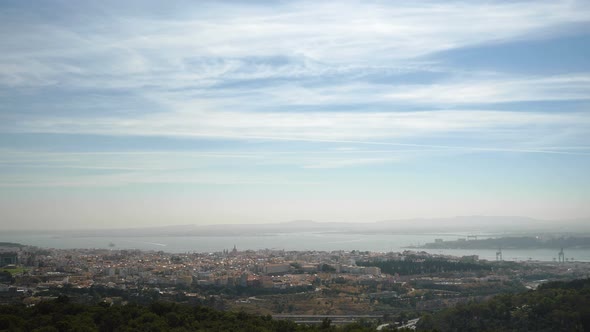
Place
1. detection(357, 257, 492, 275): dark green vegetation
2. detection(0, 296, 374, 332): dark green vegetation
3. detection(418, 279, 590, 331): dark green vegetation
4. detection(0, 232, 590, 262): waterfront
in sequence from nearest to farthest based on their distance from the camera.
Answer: detection(0, 296, 374, 332): dark green vegetation < detection(418, 279, 590, 331): dark green vegetation < detection(357, 257, 492, 275): dark green vegetation < detection(0, 232, 590, 262): waterfront

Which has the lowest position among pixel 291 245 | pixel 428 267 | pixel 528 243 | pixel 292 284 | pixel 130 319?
pixel 291 245

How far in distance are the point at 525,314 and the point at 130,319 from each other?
11206 millimetres

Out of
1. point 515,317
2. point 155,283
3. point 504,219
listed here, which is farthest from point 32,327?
point 504,219

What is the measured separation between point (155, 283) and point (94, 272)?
5426mm

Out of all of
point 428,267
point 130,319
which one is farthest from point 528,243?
point 130,319

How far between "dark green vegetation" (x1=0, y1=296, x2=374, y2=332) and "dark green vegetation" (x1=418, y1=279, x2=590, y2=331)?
4.94m

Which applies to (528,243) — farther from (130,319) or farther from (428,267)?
(130,319)

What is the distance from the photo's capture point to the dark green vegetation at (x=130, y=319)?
493 inches

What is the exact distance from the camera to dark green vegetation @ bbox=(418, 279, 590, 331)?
15766mm

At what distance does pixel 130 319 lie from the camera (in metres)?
13.8

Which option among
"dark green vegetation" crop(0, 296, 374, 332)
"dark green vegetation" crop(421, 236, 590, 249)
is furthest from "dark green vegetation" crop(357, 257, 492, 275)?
"dark green vegetation" crop(421, 236, 590, 249)

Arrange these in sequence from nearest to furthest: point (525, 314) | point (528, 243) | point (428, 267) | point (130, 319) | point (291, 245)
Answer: point (130, 319) < point (525, 314) < point (428, 267) < point (528, 243) < point (291, 245)

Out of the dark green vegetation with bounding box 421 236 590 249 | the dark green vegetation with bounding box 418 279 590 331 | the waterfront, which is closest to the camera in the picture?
the dark green vegetation with bounding box 418 279 590 331

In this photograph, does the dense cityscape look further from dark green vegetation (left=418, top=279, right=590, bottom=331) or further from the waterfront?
the waterfront
